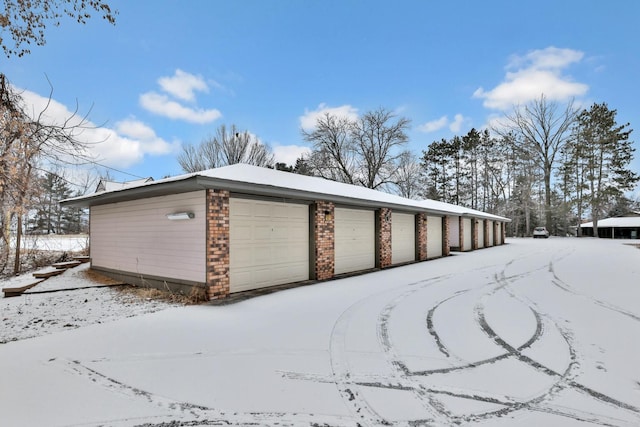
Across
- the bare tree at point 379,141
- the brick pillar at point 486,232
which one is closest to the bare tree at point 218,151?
the bare tree at point 379,141

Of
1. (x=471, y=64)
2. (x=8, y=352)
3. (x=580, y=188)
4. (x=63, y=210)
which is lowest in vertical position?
(x=8, y=352)

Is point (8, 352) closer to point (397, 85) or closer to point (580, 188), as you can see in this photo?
point (397, 85)

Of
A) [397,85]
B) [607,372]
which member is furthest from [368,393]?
[397,85]

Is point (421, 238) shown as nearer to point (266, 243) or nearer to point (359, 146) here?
point (266, 243)

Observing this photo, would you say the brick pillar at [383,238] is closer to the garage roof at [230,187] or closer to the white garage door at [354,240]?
the white garage door at [354,240]

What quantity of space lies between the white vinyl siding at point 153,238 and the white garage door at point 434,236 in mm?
11337

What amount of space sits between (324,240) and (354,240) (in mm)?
1816

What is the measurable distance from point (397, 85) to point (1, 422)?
17437 millimetres

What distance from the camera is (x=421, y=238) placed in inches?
544

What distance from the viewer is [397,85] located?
53.6 ft

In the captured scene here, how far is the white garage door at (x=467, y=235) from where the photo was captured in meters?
19.3

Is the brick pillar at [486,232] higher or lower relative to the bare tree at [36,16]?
lower

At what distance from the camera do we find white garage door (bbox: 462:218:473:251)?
19337 mm

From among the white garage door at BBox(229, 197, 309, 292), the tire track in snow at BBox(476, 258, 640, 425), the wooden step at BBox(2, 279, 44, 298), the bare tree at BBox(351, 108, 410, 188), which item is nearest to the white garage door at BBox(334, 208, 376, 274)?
the white garage door at BBox(229, 197, 309, 292)
